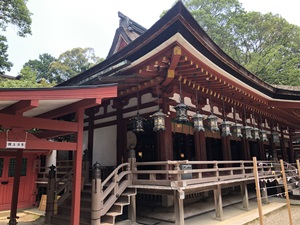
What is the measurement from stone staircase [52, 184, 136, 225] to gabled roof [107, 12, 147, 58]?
8.44 meters

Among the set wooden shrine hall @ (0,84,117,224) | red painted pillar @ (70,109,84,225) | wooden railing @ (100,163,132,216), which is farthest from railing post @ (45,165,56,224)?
red painted pillar @ (70,109,84,225)

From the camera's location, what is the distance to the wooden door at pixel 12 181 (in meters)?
10.3

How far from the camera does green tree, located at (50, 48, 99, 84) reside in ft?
137

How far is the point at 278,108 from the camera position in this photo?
12.1 meters

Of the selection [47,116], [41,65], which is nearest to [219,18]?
[47,116]

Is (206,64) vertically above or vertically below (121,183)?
above

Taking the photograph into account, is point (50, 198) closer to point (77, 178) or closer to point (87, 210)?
point (87, 210)

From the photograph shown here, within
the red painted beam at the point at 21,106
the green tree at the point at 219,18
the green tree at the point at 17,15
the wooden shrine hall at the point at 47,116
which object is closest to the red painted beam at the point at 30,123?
the wooden shrine hall at the point at 47,116

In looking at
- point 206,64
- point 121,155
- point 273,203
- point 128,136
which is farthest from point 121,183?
point 273,203

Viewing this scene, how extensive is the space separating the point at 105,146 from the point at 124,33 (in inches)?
265

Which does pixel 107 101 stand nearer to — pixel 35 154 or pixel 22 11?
pixel 35 154

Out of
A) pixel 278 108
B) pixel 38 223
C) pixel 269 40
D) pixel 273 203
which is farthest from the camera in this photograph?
pixel 269 40

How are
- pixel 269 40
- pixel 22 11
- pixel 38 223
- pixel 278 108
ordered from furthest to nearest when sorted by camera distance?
pixel 269 40 → pixel 22 11 → pixel 278 108 → pixel 38 223

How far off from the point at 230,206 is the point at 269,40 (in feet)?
83.3
